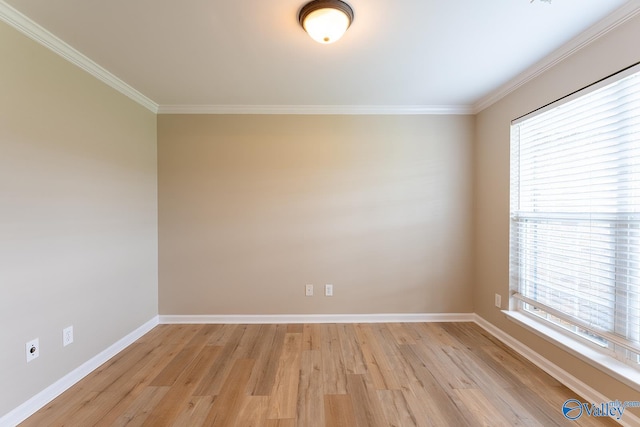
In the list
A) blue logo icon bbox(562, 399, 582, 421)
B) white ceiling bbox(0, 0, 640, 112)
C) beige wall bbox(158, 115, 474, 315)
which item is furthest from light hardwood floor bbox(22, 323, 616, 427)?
white ceiling bbox(0, 0, 640, 112)

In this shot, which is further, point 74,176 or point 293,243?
point 293,243

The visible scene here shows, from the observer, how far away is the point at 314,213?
3.01 meters

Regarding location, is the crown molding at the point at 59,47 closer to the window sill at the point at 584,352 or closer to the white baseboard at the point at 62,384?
the white baseboard at the point at 62,384

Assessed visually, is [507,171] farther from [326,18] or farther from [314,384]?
A: [314,384]

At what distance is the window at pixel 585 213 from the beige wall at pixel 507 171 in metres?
0.10

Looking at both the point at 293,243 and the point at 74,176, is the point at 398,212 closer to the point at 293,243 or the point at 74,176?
→ the point at 293,243

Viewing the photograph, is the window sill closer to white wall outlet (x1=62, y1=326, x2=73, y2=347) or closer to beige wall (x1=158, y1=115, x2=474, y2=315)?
beige wall (x1=158, y1=115, x2=474, y2=315)

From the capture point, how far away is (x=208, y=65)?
2.10 meters

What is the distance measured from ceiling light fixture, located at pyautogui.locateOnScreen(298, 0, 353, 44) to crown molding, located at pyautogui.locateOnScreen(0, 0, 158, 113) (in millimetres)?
1686

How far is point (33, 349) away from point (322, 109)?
307cm

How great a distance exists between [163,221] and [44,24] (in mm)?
1846

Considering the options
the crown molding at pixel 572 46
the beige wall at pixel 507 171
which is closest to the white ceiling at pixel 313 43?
the crown molding at pixel 572 46

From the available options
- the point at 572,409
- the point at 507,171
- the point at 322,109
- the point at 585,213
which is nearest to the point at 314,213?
the point at 322,109

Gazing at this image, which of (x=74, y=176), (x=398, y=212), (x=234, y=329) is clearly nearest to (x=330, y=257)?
(x=398, y=212)
